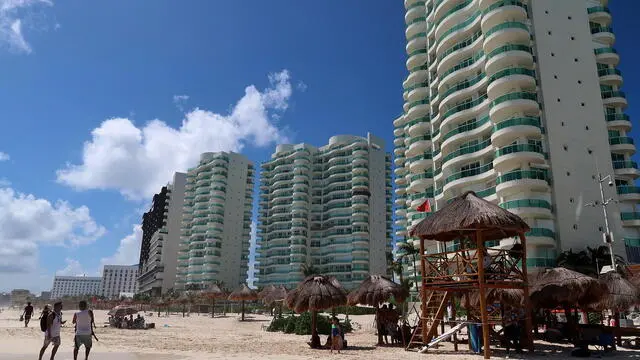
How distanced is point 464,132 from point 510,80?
7262 millimetres

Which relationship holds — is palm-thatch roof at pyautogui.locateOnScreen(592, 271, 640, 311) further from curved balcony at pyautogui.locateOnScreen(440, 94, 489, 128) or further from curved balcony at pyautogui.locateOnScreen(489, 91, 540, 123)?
curved balcony at pyautogui.locateOnScreen(440, 94, 489, 128)

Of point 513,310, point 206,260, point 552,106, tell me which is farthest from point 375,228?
point 513,310

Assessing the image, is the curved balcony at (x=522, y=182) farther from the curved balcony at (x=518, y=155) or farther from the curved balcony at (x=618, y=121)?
the curved balcony at (x=618, y=121)

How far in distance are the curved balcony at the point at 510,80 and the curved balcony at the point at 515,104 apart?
112 cm

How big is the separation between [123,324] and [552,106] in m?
44.3

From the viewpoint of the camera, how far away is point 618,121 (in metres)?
48.1

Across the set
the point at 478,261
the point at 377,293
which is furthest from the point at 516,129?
the point at 478,261

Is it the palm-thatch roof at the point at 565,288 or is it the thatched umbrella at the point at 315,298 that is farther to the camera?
the thatched umbrella at the point at 315,298

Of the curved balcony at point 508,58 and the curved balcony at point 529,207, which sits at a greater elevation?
the curved balcony at point 508,58

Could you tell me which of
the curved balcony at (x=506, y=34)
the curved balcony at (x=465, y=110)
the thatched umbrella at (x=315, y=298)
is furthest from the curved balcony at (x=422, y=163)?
the thatched umbrella at (x=315, y=298)

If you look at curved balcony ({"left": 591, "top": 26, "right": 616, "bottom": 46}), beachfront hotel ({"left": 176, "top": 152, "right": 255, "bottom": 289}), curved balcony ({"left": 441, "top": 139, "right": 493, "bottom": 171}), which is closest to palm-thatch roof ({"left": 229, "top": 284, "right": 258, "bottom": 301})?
curved balcony ({"left": 441, "top": 139, "right": 493, "bottom": 171})

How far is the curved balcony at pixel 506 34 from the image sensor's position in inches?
1852

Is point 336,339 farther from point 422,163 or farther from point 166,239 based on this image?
point 166,239

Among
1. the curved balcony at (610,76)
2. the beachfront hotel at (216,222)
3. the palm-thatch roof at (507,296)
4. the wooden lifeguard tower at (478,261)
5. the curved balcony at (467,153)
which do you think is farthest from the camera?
the beachfront hotel at (216,222)
